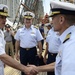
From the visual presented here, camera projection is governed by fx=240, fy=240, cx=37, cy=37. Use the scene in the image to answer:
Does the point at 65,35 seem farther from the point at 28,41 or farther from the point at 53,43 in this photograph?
the point at 28,41

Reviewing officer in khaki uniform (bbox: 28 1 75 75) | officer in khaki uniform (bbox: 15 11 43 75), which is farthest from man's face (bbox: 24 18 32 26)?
officer in khaki uniform (bbox: 28 1 75 75)

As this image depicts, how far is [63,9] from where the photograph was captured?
68.2 inches

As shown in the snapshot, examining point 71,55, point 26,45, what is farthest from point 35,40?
point 71,55

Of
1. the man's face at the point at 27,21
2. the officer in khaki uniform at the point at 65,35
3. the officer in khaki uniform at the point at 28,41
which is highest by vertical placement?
the officer in khaki uniform at the point at 65,35

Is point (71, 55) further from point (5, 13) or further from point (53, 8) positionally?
point (5, 13)

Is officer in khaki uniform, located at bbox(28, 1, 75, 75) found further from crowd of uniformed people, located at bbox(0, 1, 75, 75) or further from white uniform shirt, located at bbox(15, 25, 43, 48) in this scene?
white uniform shirt, located at bbox(15, 25, 43, 48)

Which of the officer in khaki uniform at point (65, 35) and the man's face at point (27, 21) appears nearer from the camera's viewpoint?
the officer in khaki uniform at point (65, 35)

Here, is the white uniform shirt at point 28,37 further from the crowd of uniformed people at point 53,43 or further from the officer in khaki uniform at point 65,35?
the officer in khaki uniform at point 65,35

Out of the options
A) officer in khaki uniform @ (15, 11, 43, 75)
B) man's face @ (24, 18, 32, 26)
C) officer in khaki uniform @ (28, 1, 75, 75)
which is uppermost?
officer in khaki uniform @ (28, 1, 75, 75)

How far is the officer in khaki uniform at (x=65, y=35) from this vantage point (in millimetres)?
1372

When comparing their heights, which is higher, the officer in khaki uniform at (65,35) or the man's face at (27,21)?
the officer in khaki uniform at (65,35)

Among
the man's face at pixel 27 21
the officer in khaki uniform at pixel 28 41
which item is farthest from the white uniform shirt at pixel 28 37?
the man's face at pixel 27 21

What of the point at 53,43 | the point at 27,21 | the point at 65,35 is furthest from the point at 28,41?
the point at 65,35

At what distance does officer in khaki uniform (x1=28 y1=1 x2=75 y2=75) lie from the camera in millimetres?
1372
